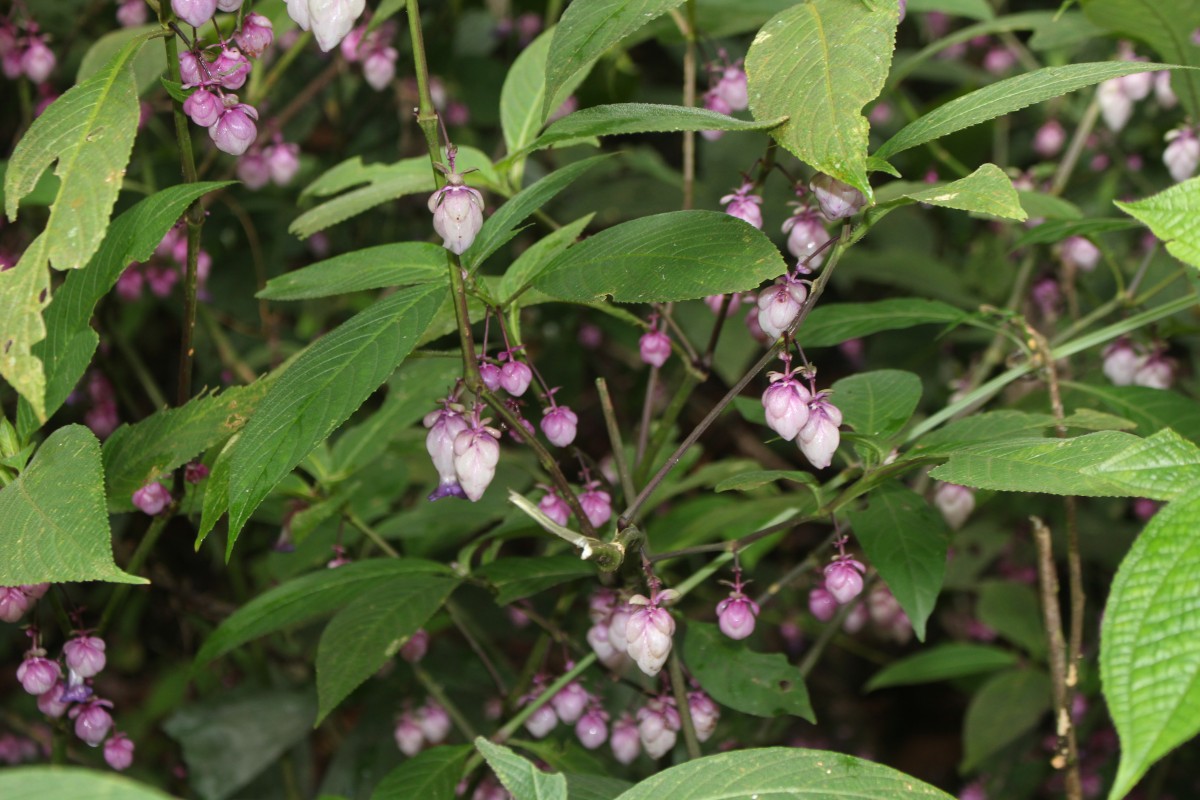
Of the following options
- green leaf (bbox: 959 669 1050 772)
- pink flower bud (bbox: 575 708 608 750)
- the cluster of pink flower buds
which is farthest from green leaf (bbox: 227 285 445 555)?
green leaf (bbox: 959 669 1050 772)

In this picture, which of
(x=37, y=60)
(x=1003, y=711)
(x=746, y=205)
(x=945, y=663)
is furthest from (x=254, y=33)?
(x=1003, y=711)

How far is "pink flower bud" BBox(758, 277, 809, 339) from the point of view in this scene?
1508mm

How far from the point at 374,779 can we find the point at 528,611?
2.63 feet

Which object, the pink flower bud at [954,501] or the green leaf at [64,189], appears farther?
the pink flower bud at [954,501]

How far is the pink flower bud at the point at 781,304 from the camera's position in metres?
1.51

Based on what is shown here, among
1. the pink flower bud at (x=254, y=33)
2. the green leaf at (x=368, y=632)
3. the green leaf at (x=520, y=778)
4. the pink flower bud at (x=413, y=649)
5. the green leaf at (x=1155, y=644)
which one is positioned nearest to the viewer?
the green leaf at (x=1155, y=644)

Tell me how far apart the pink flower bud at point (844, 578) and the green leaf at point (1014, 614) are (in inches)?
53.3

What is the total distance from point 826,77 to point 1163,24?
124 cm

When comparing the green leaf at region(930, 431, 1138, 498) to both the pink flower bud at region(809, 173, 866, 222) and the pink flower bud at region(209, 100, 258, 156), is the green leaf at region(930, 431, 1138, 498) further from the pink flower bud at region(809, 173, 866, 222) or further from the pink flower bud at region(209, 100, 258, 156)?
the pink flower bud at region(209, 100, 258, 156)

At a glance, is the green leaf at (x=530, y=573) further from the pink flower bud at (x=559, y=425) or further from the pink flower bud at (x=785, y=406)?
the pink flower bud at (x=785, y=406)

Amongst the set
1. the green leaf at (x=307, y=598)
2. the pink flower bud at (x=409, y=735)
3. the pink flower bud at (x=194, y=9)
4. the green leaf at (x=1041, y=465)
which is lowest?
the pink flower bud at (x=409, y=735)

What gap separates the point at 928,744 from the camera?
4227mm

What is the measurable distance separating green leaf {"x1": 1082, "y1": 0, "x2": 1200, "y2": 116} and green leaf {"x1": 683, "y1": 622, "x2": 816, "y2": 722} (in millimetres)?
1342

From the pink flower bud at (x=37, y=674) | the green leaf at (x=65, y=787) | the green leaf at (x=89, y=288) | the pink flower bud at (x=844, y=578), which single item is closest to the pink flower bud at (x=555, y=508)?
the pink flower bud at (x=844, y=578)
